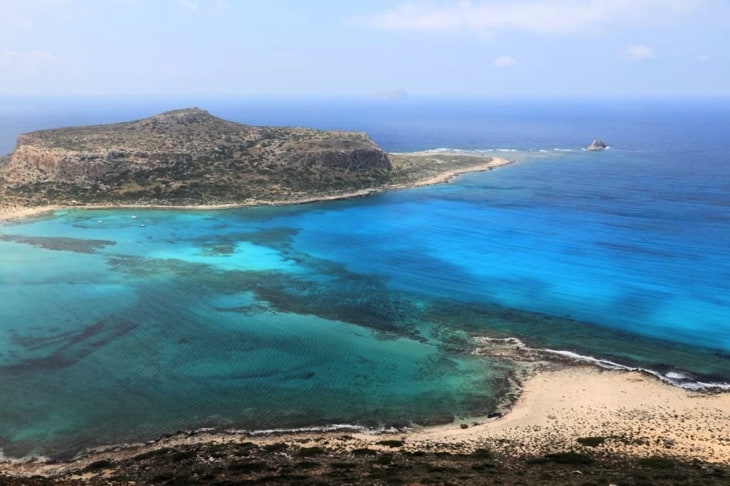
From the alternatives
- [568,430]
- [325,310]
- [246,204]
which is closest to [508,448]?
[568,430]

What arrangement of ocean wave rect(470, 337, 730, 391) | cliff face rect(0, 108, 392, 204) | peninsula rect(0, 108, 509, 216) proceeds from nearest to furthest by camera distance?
ocean wave rect(470, 337, 730, 391) → peninsula rect(0, 108, 509, 216) → cliff face rect(0, 108, 392, 204)

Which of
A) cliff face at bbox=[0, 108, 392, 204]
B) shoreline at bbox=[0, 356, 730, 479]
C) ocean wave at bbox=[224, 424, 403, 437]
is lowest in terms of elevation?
ocean wave at bbox=[224, 424, 403, 437]

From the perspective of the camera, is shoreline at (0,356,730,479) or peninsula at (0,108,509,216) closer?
shoreline at (0,356,730,479)

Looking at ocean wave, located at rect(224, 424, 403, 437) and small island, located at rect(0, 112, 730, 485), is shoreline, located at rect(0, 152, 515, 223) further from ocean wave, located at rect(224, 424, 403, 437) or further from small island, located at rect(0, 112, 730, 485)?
ocean wave, located at rect(224, 424, 403, 437)

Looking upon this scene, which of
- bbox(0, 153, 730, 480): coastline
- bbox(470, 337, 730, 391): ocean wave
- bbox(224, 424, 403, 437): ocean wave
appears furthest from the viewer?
bbox(470, 337, 730, 391): ocean wave

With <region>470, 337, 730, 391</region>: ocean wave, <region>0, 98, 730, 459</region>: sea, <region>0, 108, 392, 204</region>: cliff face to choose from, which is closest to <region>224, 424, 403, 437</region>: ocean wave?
<region>0, 98, 730, 459</region>: sea

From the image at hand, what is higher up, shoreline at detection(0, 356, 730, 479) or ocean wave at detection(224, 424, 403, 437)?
shoreline at detection(0, 356, 730, 479)
